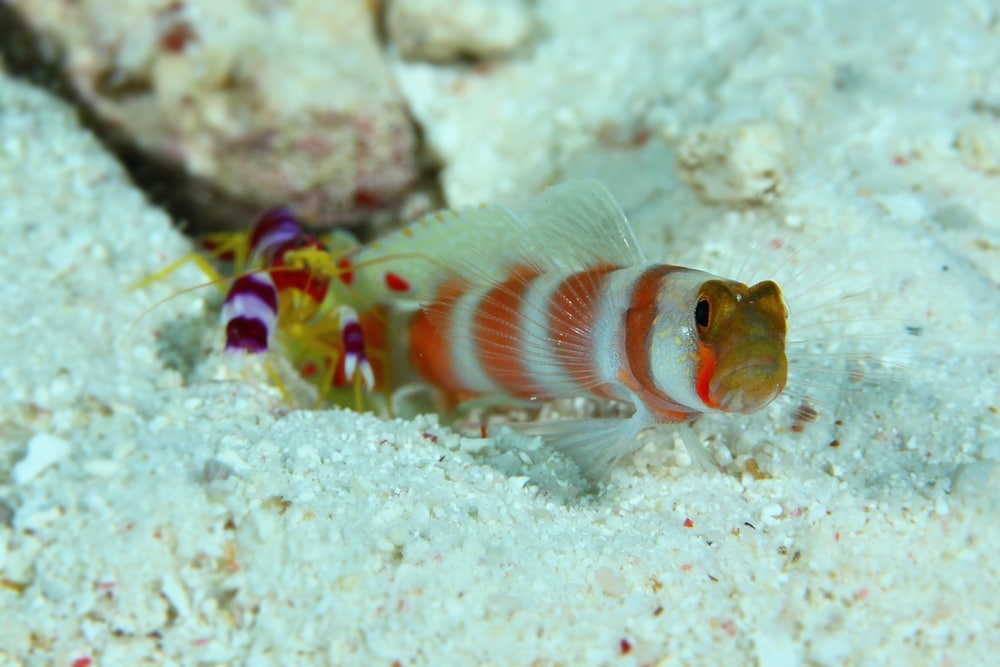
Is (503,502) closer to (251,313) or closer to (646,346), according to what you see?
(646,346)

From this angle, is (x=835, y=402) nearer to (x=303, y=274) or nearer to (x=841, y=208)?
(x=841, y=208)

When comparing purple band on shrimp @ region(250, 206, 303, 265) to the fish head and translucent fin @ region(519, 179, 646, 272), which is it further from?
the fish head

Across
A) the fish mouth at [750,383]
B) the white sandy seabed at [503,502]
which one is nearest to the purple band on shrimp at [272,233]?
the white sandy seabed at [503,502]

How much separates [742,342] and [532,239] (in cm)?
78

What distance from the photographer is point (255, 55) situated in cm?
365

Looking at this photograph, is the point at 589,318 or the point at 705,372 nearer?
the point at 705,372

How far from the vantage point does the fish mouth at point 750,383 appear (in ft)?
5.74

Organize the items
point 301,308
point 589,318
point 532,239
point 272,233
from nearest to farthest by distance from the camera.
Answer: point 589,318
point 532,239
point 301,308
point 272,233

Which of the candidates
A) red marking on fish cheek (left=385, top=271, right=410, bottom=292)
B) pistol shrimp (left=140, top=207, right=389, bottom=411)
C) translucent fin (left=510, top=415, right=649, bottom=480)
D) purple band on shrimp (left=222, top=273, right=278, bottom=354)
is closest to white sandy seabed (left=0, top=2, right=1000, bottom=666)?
translucent fin (left=510, top=415, right=649, bottom=480)

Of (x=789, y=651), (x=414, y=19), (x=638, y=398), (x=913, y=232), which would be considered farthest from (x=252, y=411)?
(x=414, y=19)

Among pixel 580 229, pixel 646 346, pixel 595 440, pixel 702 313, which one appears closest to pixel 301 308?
pixel 580 229

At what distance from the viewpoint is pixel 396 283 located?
2896mm

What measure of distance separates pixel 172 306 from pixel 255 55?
144 cm

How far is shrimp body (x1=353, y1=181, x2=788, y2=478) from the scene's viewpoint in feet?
5.86
